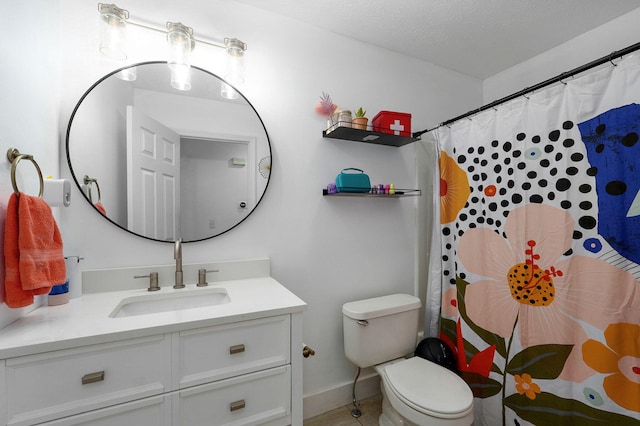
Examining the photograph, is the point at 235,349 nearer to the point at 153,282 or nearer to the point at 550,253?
the point at 153,282

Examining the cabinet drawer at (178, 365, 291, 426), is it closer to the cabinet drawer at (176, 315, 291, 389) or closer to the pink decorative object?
the cabinet drawer at (176, 315, 291, 389)

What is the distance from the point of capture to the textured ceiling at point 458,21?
1.53 m

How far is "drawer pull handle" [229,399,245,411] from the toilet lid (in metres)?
0.76

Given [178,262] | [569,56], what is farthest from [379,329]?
[569,56]

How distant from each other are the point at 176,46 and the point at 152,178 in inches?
25.4

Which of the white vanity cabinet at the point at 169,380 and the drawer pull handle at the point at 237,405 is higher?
the white vanity cabinet at the point at 169,380

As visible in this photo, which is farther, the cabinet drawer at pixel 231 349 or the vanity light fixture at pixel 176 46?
the vanity light fixture at pixel 176 46

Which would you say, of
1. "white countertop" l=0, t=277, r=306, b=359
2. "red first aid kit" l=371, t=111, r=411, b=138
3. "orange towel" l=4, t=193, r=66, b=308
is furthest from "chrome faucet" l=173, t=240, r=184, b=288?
"red first aid kit" l=371, t=111, r=411, b=138

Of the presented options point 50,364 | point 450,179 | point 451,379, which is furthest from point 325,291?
point 50,364

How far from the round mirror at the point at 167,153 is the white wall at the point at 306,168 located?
65mm

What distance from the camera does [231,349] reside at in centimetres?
99

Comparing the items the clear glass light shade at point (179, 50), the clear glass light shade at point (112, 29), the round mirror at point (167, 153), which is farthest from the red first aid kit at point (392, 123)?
the clear glass light shade at point (112, 29)

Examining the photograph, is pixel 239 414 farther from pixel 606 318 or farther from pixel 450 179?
pixel 450 179

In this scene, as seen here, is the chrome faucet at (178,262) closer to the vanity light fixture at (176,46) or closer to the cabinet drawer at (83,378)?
the cabinet drawer at (83,378)
